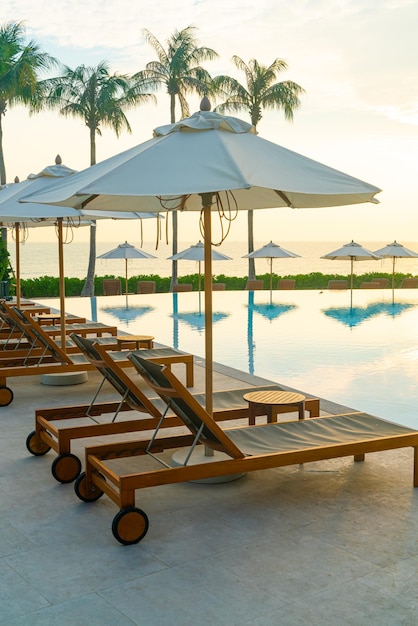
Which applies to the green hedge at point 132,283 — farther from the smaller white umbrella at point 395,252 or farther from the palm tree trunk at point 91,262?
the smaller white umbrella at point 395,252

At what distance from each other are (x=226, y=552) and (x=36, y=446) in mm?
2368

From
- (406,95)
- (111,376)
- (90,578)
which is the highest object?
(406,95)

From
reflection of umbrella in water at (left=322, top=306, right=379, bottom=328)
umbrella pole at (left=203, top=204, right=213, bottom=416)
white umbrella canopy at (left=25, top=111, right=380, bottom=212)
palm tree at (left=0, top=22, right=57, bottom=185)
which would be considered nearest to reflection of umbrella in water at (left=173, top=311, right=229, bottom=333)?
reflection of umbrella in water at (left=322, top=306, right=379, bottom=328)

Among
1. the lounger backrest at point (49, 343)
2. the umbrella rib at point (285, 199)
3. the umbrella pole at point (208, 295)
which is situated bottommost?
the lounger backrest at point (49, 343)

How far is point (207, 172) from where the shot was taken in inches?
174

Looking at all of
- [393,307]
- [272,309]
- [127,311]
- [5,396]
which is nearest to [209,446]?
[5,396]

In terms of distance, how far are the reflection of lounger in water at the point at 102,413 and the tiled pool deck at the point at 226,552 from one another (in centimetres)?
19

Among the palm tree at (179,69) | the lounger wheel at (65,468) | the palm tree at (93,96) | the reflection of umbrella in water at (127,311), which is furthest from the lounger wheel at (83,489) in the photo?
the palm tree at (179,69)

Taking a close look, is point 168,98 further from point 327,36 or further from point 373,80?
point 327,36

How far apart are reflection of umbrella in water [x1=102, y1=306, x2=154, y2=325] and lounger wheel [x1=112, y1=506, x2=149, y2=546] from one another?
13109 mm

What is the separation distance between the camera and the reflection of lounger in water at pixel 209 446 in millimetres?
4207

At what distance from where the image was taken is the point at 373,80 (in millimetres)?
21938

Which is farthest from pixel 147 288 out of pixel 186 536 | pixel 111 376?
pixel 186 536

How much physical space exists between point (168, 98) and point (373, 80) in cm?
1272
